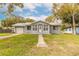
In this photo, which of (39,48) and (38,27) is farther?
(38,27)

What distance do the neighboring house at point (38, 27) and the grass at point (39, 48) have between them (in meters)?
0.07

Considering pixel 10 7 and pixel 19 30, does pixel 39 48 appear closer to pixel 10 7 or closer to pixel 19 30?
pixel 19 30

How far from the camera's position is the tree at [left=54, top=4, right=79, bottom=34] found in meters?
4.43

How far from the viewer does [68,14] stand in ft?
14.8

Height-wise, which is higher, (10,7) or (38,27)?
(10,7)

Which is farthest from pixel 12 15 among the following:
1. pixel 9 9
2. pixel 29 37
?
pixel 29 37

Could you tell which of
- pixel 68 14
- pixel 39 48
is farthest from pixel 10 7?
pixel 68 14

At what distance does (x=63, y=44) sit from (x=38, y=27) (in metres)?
0.45

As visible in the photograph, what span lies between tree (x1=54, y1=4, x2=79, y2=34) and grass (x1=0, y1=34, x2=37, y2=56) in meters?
0.51

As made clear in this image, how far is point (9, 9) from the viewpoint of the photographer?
4391mm

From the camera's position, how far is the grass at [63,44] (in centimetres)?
436

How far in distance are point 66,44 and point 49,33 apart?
31 cm

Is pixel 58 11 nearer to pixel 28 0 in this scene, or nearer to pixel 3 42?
pixel 28 0

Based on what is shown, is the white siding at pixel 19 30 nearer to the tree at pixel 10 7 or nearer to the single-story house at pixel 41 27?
the single-story house at pixel 41 27
